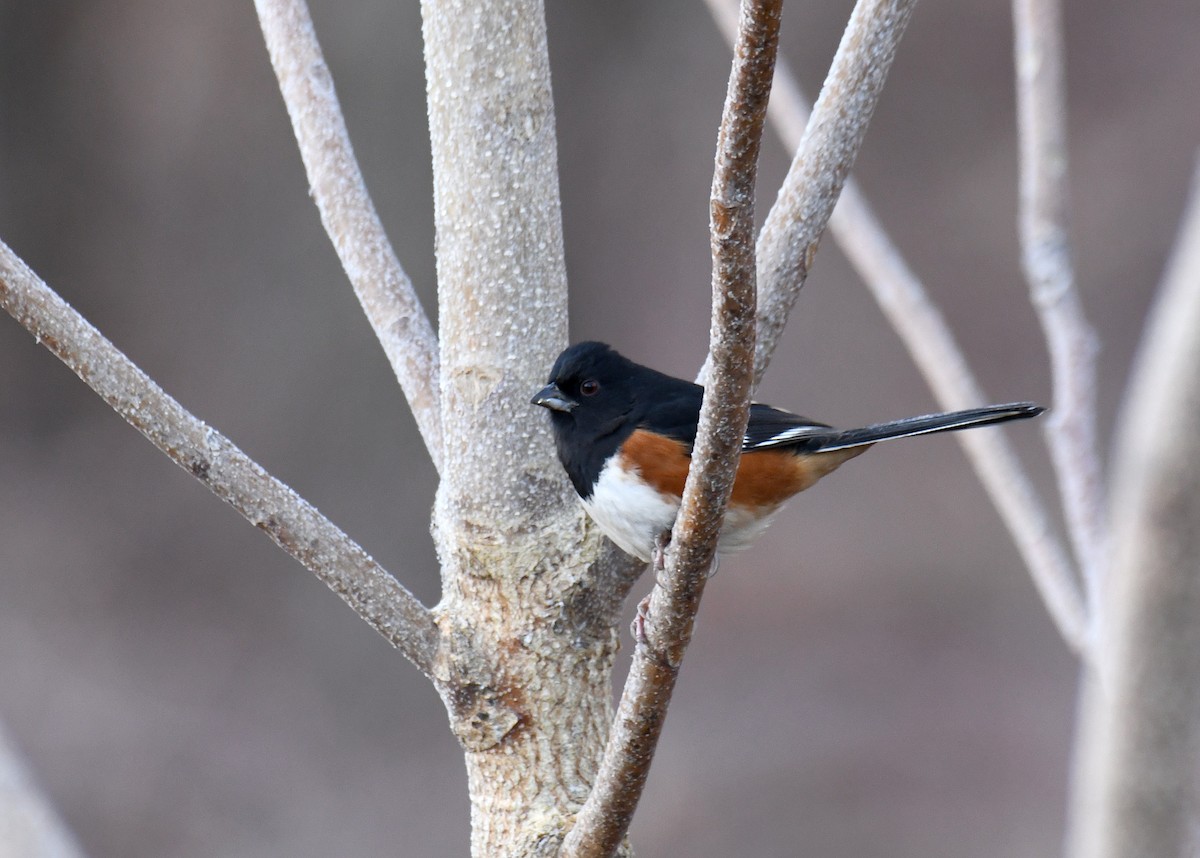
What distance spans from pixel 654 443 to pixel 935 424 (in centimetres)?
58

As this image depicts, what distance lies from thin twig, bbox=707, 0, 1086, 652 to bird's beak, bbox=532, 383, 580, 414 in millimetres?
572

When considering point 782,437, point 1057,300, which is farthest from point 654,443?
point 1057,300

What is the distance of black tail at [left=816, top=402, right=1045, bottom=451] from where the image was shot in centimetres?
168

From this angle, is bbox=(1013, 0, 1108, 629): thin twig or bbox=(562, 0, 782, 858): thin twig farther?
bbox=(1013, 0, 1108, 629): thin twig

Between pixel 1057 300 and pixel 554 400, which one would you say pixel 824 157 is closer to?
pixel 1057 300

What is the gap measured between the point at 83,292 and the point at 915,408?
14.2 ft

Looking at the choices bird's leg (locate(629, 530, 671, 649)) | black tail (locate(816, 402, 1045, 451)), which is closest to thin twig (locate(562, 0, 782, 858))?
bird's leg (locate(629, 530, 671, 649))

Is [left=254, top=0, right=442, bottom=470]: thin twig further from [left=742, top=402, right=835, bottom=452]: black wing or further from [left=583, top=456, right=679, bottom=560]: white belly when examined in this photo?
[left=742, top=402, right=835, bottom=452]: black wing

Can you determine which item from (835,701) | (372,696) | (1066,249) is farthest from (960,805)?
(1066,249)

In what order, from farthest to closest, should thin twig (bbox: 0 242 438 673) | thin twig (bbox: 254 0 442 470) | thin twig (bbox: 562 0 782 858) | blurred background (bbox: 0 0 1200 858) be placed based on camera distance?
blurred background (bbox: 0 0 1200 858) → thin twig (bbox: 254 0 442 470) → thin twig (bbox: 0 242 438 673) → thin twig (bbox: 562 0 782 858)

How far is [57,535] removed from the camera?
6.16 meters

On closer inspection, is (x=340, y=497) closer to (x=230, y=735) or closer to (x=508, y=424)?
(x=230, y=735)

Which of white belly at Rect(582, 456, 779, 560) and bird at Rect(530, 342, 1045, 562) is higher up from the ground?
bird at Rect(530, 342, 1045, 562)

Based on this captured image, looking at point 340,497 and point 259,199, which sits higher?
point 259,199
